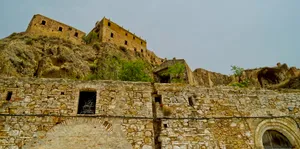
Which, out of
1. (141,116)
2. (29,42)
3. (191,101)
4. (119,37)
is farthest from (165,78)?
(119,37)

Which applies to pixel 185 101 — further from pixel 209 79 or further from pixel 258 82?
pixel 258 82

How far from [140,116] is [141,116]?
1.4 inches

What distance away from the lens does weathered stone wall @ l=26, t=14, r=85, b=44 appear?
103 feet

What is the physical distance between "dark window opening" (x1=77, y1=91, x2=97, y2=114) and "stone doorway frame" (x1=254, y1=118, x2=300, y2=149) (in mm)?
6269

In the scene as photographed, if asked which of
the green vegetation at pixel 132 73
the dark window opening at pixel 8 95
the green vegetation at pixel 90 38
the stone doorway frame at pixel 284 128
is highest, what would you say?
the green vegetation at pixel 90 38

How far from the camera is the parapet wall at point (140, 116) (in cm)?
636

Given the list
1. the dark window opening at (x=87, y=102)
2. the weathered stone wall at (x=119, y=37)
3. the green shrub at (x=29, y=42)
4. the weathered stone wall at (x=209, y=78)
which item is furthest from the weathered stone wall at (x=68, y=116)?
the weathered stone wall at (x=119, y=37)

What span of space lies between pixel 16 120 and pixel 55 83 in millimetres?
1678

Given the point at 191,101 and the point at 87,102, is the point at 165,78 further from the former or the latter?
the point at 87,102

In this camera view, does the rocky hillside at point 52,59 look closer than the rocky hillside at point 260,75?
Yes

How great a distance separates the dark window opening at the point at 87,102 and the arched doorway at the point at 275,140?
6770mm

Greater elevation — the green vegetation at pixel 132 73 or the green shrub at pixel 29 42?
the green shrub at pixel 29 42

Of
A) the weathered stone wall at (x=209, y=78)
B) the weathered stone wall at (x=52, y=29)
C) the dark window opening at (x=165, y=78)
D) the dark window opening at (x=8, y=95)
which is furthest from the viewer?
the weathered stone wall at (x=52, y=29)

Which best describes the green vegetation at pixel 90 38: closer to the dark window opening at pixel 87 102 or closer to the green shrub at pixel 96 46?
the green shrub at pixel 96 46
